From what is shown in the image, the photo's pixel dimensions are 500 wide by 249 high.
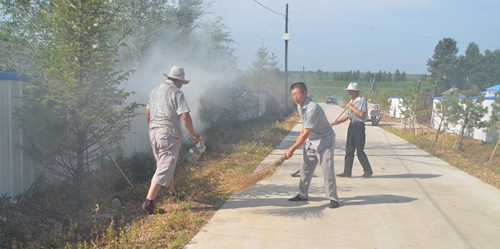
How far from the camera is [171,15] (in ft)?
48.9

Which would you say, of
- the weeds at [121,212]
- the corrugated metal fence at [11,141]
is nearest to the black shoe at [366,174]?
the weeds at [121,212]

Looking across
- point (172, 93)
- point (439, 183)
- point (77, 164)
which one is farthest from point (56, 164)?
point (439, 183)

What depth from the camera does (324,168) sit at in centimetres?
548

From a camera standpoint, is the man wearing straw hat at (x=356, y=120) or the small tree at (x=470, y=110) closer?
the man wearing straw hat at (x=356, y=120)

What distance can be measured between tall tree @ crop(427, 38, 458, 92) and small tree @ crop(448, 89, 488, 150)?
157ft

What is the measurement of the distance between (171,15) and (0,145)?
35.2ft

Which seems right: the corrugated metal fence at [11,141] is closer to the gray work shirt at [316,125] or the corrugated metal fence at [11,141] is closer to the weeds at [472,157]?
the gray work shirt at [316,125]

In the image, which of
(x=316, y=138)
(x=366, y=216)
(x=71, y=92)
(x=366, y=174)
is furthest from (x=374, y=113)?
(x=71, y=92)

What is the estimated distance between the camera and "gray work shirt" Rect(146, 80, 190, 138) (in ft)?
15.9

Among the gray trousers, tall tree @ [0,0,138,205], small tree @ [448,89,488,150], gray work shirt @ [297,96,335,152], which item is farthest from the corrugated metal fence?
small tree @ [448,89,488,150]

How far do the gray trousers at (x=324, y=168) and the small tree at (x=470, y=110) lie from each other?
10.2m

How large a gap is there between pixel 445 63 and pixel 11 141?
63439mm

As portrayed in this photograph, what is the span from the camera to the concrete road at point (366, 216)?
4391 millimetres

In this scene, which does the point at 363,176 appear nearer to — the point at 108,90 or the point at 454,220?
the point at 454,220
